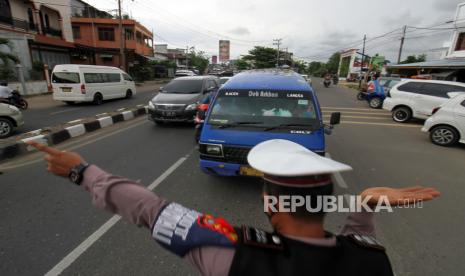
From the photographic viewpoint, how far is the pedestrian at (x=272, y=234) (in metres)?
0.89

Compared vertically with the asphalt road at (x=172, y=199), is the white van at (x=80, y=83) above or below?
above

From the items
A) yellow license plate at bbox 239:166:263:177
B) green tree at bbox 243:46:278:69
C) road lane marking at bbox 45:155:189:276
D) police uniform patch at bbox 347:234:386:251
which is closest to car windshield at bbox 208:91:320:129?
yellow license plate at bbox 239:166:263:177

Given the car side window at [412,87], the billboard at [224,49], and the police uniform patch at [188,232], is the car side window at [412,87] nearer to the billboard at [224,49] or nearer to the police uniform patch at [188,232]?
the police uniform patch at [188,232]

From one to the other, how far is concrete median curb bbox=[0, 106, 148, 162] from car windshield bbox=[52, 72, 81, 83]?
164 inches

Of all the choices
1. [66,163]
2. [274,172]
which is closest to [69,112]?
[66,163]

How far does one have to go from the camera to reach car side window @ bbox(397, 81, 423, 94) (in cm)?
1014

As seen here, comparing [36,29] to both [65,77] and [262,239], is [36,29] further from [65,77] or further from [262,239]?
[262,239]

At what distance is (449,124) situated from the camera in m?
6.80

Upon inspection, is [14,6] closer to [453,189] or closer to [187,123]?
[187,123]

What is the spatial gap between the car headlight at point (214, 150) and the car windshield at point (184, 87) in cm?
586

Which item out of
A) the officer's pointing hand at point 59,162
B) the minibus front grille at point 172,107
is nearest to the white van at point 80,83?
the minibus front grille at point 172,107

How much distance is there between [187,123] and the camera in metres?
9.00

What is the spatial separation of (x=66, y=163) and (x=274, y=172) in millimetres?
954

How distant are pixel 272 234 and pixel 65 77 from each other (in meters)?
14.3
